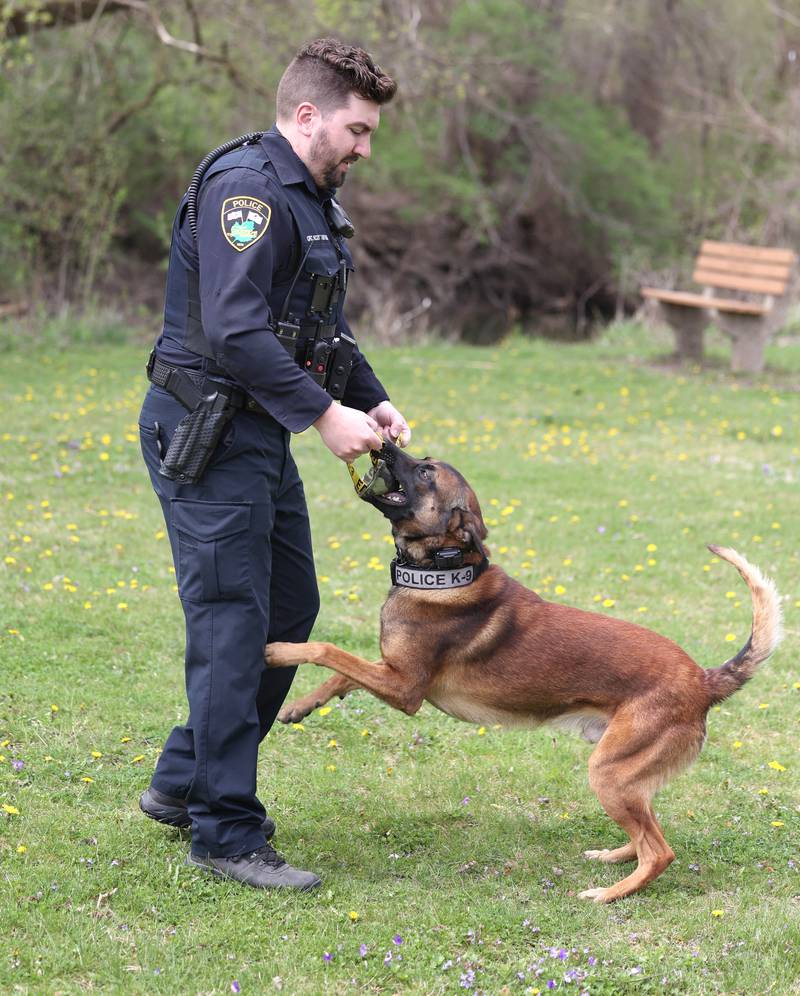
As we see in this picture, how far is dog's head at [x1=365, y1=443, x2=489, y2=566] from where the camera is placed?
13.3ft

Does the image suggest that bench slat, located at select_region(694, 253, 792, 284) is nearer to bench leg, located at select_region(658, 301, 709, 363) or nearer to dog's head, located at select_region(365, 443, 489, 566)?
bench leg, located at select_region(658, 301, 709, 363)

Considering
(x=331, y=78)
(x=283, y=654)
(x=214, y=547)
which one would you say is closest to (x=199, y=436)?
(x=214, y=547)

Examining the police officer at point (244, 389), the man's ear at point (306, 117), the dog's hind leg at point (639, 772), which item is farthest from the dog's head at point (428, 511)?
the man's ear at point (306, 117)

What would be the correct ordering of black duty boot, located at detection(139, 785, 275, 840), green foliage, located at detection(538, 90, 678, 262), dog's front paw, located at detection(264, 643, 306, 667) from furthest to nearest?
green foliage, located at detection(538, 90, 678, 262) < black duty boot, located at detection(139, 785, 275, 840) < dog's front paw, located at detection(264, 643, 306, 667)

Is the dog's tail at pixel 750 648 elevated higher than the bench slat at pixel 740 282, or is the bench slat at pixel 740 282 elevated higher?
the bench slat at pixel 740 282

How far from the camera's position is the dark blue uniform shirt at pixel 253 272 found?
3404mm

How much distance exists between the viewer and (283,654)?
3.80 meters

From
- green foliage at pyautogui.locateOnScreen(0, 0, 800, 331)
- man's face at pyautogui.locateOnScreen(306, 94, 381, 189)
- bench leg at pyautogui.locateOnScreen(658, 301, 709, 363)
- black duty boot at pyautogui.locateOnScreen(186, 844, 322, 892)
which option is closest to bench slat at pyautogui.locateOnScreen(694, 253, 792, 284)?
bench leg at pyautogui.locateOnScreen(658, 301, 709, 363)

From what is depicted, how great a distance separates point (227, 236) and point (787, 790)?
316 cm

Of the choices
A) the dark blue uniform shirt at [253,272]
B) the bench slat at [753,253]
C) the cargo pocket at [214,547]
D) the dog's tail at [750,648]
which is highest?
the dark blue uniform shirt at [253,272]

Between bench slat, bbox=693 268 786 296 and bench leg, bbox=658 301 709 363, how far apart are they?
0.51 metres

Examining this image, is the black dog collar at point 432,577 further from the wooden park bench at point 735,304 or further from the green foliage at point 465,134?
the green foliage at point 465,134

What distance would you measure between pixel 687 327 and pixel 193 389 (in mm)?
13295

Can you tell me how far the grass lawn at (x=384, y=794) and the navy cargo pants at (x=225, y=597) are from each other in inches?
10.3
